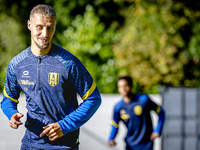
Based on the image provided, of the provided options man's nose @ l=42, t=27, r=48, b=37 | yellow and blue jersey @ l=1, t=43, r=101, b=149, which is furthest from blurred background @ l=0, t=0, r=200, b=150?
man's nose @ l=42, t=27, r=48, b=37

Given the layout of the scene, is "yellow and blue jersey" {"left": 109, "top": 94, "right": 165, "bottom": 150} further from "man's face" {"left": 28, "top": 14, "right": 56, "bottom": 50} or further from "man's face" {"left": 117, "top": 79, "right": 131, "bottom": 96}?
"man's face" {"left": 28, "top": 14, "right": 56, "bottom": 50}

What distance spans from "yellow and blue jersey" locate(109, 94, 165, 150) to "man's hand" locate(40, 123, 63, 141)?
108 inches

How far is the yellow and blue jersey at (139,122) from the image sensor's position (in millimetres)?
4242

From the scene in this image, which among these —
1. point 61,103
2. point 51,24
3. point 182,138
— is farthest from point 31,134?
point 182,138

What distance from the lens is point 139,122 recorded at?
14.1ft

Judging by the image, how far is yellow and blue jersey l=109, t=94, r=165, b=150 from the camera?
13.9 feet

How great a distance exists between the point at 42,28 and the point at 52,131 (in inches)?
24.7

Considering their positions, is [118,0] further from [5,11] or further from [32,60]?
[32,60]

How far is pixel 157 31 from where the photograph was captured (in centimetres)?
898

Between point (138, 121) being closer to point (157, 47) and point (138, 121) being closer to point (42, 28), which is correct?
point (42, 28)

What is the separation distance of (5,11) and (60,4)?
215 centimetres

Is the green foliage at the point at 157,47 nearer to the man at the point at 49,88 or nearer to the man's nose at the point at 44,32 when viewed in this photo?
the man at the point at 49,88

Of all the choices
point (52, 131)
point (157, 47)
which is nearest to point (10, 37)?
point (157, 47)

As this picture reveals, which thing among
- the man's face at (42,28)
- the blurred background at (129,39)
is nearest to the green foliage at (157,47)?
the blurred background at (129,39)
